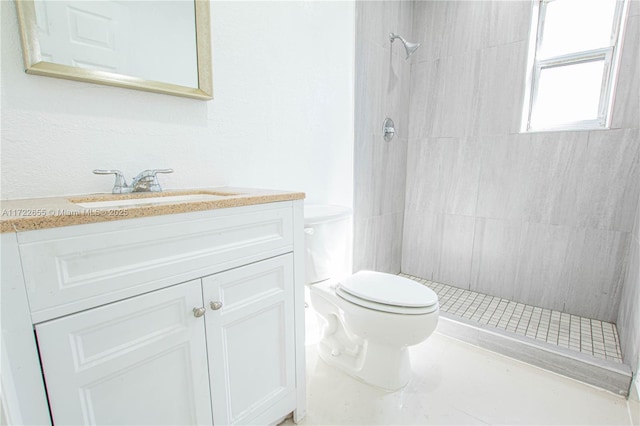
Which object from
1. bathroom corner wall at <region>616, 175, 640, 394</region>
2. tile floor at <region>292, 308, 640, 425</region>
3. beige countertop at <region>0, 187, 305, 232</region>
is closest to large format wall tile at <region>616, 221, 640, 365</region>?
bathroom corner wall at <region>616, 175, 640, 394</region>

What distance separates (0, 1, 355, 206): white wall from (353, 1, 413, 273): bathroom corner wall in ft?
0.34

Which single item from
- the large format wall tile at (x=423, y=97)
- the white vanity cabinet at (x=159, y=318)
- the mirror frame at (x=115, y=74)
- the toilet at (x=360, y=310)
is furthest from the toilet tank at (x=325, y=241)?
the large format wall tile at (x=423, y=97)

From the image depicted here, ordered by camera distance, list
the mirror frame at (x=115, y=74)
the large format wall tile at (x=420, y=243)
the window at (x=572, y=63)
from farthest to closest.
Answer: the large format wall tile at (x=420, y=243), the window at (x=572, y=63), the mirror frame at (x=115, y=74)

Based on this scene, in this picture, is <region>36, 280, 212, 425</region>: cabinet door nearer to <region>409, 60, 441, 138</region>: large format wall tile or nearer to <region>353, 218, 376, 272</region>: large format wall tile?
<region>353, 218, 376, 272</region>: large format wall tile

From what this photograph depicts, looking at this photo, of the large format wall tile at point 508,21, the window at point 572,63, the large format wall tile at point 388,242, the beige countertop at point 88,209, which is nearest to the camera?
the beige countertop at point 88,209

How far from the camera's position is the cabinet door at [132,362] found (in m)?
0.60

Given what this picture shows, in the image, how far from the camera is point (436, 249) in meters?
2.30

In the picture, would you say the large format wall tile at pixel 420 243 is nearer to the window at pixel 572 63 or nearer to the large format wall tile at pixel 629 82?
the window at pixel 572 63

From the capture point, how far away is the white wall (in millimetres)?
829

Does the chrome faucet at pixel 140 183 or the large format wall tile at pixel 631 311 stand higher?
the chrome faucet at pixel 140 183

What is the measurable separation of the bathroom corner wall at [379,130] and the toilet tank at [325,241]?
506mm

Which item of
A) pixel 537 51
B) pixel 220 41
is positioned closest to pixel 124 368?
pixel 220 41

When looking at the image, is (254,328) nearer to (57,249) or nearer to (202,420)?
(202,420)

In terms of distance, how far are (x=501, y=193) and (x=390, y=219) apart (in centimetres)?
76
